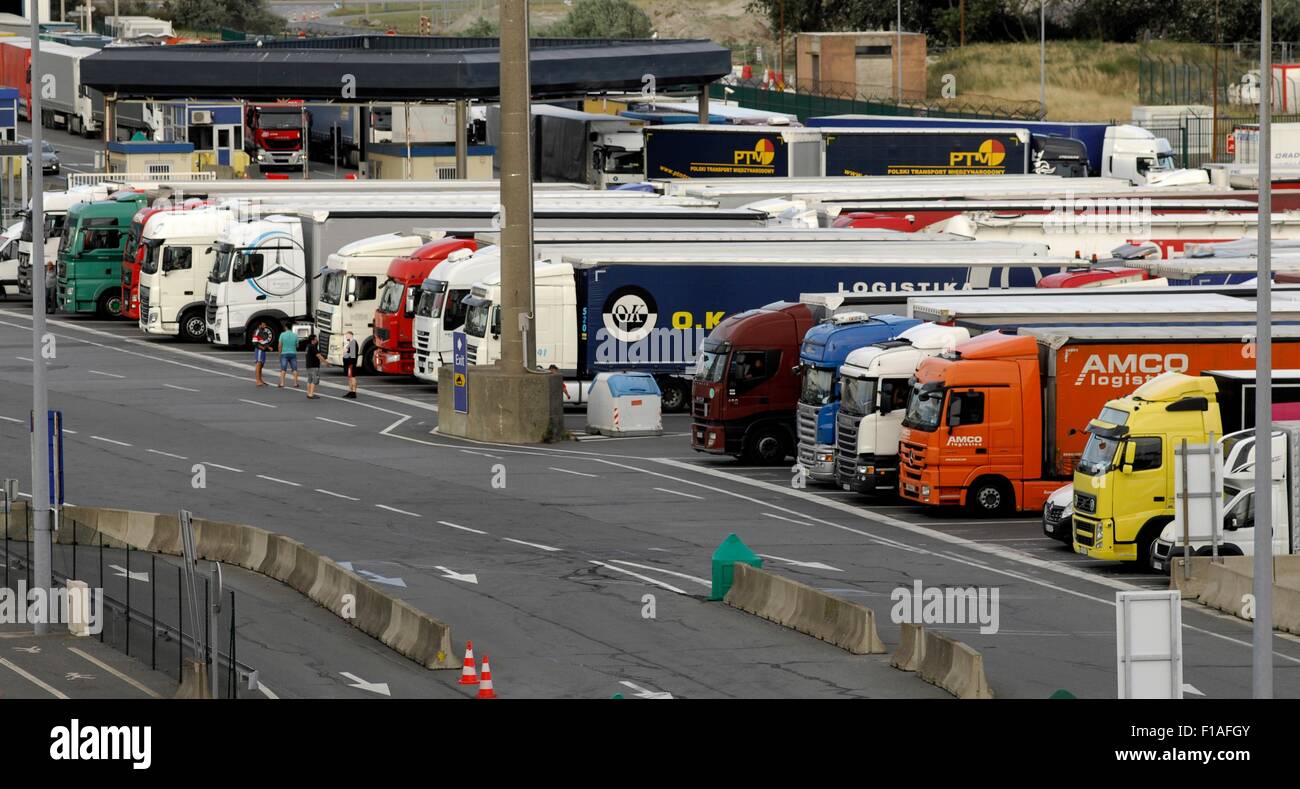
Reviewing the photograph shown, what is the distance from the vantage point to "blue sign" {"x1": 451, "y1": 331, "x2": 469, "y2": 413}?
44812 mm

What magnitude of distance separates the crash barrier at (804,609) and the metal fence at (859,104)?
8081 centimetres

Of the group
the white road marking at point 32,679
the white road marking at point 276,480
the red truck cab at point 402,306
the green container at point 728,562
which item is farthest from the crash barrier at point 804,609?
the red truck cab at point 402,306

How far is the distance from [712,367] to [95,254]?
28.6 meters

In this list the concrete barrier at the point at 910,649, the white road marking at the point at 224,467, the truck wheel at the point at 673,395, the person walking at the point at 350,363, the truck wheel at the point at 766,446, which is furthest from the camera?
the person walking at the point at 350,363

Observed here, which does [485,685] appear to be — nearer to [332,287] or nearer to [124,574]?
[124,574]

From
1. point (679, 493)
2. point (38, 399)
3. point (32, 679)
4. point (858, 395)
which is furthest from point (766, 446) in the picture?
point (32, 679)

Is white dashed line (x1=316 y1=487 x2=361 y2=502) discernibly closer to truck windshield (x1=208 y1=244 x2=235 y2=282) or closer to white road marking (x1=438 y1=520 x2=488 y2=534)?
white road marking (x1=438 y1=520 x2=488 y2=534)

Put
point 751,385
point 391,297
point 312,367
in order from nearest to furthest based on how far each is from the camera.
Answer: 1. point 751,385
2. point 312,367
3. point 391,297

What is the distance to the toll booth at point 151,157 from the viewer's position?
85.9 metres

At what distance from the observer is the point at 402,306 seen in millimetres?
52125

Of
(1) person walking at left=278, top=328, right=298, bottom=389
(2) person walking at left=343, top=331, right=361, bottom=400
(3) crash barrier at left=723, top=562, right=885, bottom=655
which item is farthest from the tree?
(3) crash barrier at left=723, top=562, right=885, bottom=655

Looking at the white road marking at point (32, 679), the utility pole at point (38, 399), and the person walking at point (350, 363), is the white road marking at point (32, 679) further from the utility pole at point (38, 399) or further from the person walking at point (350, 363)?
the person walking at point (350, 363)
